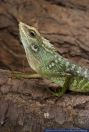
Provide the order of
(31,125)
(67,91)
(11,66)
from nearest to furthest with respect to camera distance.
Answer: (31,125), (67,91), (11,66)

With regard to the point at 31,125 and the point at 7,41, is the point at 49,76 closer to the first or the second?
the point at 31,125

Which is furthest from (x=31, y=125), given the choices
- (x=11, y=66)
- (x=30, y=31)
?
(x=11, y=66)

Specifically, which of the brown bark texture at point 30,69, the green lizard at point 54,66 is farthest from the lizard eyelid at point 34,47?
the brown bark texture at point 30,69

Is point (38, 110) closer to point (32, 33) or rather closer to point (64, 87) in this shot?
point (64, 87)

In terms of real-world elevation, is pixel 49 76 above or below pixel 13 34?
above

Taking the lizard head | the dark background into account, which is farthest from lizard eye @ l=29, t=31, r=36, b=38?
the dark background

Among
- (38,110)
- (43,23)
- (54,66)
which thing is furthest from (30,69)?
(38,110)

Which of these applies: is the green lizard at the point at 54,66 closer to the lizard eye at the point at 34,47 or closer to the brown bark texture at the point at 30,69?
the lizard eye at the point at 34,47
